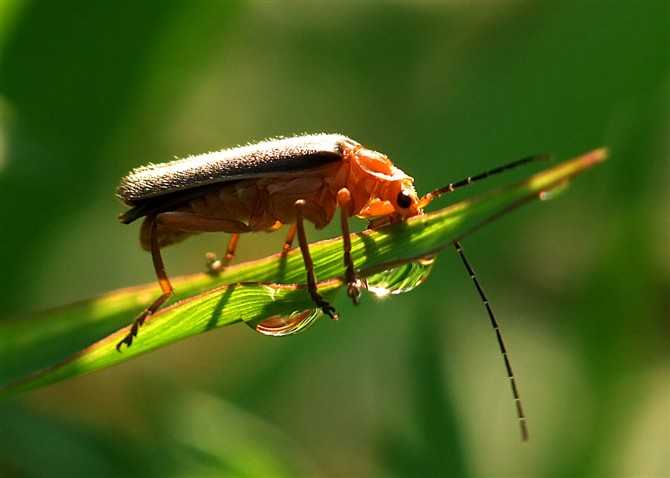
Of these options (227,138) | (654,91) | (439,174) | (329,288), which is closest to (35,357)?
(329,288)

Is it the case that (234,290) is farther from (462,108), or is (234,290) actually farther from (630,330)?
(462,108)

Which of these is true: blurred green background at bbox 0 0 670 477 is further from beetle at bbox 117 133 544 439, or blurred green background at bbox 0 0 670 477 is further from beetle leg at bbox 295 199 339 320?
beetle leg at bbox 295 199 339 320

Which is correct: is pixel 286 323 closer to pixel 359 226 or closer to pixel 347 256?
pixel 347 256

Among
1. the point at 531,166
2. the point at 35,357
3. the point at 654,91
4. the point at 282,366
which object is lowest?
the point at 35,357

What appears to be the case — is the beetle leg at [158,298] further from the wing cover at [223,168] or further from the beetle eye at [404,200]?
the beetle eye at [404,200]

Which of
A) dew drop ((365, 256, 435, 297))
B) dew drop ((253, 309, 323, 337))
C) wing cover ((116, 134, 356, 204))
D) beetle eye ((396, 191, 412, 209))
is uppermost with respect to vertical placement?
wing cover ((116, 134, 356, 204))

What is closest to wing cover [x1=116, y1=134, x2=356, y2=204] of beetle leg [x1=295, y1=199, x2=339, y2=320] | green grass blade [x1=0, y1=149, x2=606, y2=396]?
beetle leg [x1=295, y1=199, x2=339, y2=320]

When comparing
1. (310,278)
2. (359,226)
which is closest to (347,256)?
(310,278)
